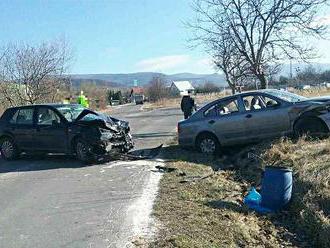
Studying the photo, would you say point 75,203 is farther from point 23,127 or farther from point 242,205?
point 23,127

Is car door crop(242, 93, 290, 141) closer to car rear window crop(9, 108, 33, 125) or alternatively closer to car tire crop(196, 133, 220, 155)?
car tire crop(196, 133, 220, 155)

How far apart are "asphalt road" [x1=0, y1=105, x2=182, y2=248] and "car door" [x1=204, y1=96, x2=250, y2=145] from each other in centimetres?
229

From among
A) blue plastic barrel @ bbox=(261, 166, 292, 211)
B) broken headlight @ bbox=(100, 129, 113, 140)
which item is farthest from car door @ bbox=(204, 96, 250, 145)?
blue plastic barrel @ bbox=(261, 166, 292, 211)

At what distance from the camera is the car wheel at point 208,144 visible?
45.4ft

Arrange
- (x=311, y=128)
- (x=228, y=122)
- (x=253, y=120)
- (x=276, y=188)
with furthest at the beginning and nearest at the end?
(x=228, y=122), (x=253, y=120), (x=311, y=128), (x=276, y=188)

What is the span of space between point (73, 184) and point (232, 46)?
49.5ft

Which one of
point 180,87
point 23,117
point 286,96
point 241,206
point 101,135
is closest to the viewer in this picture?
point 241,206

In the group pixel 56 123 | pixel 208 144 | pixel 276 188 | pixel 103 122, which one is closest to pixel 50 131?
pixel 56 123

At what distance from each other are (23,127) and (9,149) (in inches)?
33.4

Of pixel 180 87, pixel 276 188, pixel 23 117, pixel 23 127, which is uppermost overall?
pixel 23 117

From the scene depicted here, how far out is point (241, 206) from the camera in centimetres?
810

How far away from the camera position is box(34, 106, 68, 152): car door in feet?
45.2

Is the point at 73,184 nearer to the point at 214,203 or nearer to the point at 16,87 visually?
the point at 214,203

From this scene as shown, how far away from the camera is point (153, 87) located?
340ft
